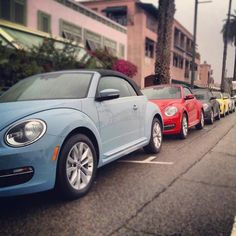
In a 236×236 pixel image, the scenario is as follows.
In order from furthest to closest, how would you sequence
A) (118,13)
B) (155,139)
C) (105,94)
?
1. (118,13)
2. (155,139)
3. (105,94)

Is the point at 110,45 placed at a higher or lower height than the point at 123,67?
higher

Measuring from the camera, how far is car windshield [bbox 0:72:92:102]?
443 cm

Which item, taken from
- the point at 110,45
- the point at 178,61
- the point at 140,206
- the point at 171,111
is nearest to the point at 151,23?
the point at 110,45

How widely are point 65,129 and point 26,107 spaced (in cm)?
56

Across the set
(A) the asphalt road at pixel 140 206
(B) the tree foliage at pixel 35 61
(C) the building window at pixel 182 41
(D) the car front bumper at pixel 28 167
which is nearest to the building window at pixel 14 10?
(B) the tree foliage at pixel 35 61

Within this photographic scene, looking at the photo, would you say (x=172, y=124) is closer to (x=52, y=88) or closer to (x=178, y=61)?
(x=52, y=88)

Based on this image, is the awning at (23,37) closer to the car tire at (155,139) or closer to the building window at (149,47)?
the car tire at (155,139)

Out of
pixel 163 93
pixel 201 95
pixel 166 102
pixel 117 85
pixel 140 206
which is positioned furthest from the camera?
pixel 201 95

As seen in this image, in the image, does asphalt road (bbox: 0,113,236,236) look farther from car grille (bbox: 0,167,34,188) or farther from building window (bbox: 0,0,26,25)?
building window (bbox: 0,0,26,25)

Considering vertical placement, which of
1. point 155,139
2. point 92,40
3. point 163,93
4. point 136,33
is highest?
point 136,33

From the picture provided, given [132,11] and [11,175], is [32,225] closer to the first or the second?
[11,175]

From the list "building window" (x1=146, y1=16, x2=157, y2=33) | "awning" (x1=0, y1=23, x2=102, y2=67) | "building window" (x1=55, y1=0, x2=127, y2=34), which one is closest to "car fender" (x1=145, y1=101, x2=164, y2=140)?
"awning" (x1=0, y1=23, x2=102, y2=67)

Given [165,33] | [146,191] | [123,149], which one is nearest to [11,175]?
[146,191]

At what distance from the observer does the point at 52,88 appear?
15.2ft
